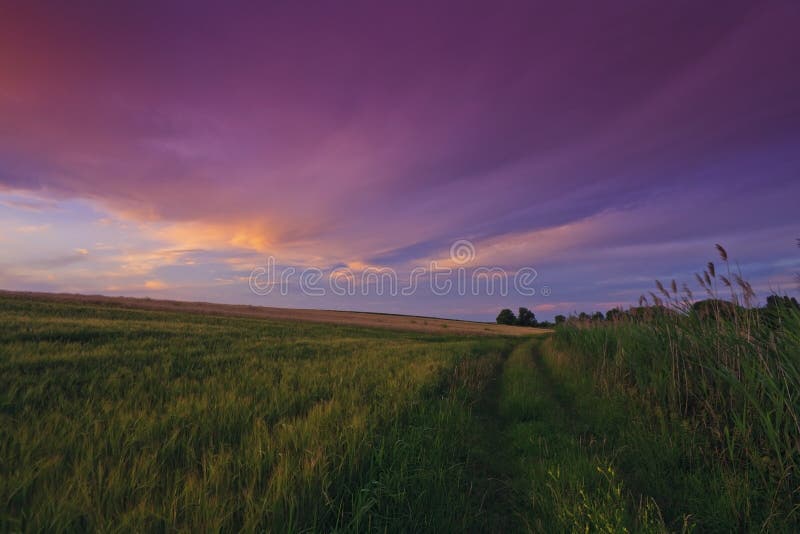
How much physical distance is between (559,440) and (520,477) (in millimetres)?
1432

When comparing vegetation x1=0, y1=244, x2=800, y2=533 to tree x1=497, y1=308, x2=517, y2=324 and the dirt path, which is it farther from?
tree x1=497, y1=308, x2=517, y2=324

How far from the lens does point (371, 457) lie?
11.1 ft

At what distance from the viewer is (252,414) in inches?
182

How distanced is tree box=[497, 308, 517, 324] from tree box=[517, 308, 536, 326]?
1792mm

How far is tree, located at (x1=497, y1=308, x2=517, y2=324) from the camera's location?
10362 centimetres

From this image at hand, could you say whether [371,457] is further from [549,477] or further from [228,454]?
[549,477]

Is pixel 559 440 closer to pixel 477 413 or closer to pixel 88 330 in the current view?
pixel 477 413

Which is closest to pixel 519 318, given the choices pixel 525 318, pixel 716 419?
pixel 525 318

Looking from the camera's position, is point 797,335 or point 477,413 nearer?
point 797,335

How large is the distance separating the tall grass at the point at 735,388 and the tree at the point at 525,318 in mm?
Result: 102580

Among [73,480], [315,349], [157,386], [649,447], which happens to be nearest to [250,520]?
[73,480]

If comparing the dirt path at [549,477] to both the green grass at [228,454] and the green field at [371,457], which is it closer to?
the green field at [371,457]

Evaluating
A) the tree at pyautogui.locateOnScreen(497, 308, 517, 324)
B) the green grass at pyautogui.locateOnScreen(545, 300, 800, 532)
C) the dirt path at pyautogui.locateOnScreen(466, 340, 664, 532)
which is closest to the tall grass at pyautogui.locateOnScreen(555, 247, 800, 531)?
the green grass at pyautogui.locateOnScreen(545, 300, 800, 532)

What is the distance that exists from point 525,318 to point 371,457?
10936 cm
